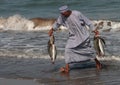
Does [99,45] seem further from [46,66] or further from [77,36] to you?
[46,66]

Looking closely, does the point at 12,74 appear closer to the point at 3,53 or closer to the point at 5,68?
the point at 5,68

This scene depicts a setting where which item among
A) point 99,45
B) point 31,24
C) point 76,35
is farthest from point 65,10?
point 31,24

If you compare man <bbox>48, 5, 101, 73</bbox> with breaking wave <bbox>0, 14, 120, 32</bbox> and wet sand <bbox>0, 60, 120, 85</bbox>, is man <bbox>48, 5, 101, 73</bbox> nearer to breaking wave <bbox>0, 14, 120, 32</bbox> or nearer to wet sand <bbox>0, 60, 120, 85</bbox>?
wet sand <bbox>0, 60, 120, 85</bbox>

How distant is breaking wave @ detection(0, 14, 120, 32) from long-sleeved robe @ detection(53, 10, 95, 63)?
8.43 metres

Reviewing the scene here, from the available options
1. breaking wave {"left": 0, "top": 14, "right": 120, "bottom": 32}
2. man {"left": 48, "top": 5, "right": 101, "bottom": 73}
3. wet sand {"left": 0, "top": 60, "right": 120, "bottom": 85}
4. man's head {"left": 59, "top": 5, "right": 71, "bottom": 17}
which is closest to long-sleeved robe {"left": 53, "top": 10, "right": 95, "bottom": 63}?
man {"left": 48, "top": 5, "right": 101, "bottom": 73}

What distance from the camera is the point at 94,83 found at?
9250mm

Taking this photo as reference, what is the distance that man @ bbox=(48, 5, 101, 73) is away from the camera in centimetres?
1009

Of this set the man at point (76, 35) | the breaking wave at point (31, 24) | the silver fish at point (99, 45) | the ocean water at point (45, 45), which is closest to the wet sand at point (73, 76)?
the ocean water at point (45, 45)

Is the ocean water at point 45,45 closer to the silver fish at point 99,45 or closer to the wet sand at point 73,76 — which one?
the wet sand at point 73,76

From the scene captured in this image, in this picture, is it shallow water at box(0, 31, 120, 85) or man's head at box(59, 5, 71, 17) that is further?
man's head at box(59, 5, 71, 17)

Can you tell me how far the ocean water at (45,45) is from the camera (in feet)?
33.0

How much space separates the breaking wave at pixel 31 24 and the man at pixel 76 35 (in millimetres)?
8426

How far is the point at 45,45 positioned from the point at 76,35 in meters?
4.15

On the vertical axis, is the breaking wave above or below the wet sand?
above
